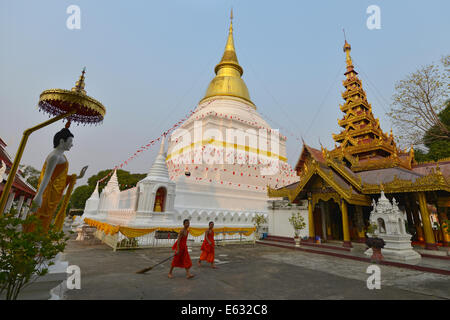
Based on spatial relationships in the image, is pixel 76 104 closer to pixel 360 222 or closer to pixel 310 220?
pixel 310 220

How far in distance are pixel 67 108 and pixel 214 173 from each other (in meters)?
13.8

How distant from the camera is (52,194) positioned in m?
3.57

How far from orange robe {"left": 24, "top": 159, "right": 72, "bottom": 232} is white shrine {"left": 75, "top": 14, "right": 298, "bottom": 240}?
25.7 ft

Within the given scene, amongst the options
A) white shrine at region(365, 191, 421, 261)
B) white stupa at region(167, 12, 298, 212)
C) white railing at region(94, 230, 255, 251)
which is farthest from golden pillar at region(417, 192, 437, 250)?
white stupa at region(167, 12, 298, 212)

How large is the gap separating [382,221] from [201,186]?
10.5 meters

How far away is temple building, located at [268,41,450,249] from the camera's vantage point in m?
9.11

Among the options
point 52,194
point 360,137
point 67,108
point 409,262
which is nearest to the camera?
point 52,194

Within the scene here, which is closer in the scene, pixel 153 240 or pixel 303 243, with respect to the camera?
pixel 153 240

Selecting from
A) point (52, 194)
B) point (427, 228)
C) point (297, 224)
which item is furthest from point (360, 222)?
point (52, 194)

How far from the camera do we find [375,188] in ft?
31.8

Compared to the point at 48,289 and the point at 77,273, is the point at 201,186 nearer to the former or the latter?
the point at 77,273

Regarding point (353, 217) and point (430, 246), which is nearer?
point (430, 246)

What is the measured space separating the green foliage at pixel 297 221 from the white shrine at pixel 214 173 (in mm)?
4241
